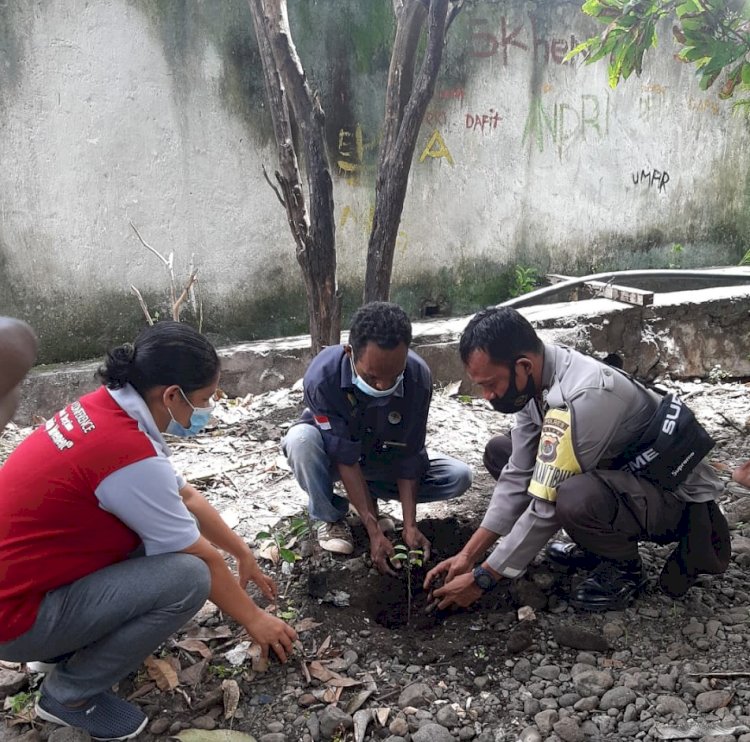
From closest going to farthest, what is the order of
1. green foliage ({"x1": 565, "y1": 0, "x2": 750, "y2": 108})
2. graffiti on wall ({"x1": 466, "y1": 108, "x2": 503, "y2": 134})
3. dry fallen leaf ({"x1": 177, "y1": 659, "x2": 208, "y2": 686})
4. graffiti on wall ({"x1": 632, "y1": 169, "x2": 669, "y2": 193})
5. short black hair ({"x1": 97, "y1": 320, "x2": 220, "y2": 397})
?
1. short black hair ({"x1": 97, "y1": 320, "x2": 220, "y2": 397})
2. dry fallen leaf ({"x1": 177, "y1": 659, "x2": 208, "y2": 686})
3. green foliage ({"x1": 565, "y1": 0, "x2": 750, "y2": 108})
4. graffiti on wall ({"x1": 466, "y1": 108, "x2": 503, "y2": 134})
5. graffiti on wall ({"x1": 632, "y1": 169, "x2": 669, "y2": 193})

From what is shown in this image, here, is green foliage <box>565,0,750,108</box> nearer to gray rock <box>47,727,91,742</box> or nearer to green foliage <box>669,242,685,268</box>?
gray rock <box>47,727,91,742</box>

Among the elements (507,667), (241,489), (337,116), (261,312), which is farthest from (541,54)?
(507,667)

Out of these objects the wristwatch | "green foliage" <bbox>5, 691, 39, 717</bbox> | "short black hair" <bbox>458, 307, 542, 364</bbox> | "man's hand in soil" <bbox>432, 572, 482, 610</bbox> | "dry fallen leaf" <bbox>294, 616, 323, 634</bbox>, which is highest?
"short black hair" <bbox>458, 307, 542, 364</bbox>

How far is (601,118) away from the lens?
692 cm

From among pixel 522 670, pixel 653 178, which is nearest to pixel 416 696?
pixel 522 670

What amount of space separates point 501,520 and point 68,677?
1.58 metres

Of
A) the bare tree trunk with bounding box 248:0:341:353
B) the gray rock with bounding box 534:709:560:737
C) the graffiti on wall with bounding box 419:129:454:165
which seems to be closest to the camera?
the gray rock with bounding box 534:709:560:737

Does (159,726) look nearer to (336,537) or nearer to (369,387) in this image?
(336,537)

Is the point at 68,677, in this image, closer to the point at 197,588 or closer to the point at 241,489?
the point at 197,588

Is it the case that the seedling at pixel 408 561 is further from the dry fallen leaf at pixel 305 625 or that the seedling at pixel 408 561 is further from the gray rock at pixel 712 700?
the gray rock at pixel 712 700

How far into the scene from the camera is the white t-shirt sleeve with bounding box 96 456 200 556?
200 centimetres

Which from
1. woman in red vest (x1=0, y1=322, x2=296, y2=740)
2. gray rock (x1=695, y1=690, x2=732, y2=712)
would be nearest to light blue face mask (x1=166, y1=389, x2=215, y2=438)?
woman in red vest (x1=0, y1=322, x2=296, y2=740)

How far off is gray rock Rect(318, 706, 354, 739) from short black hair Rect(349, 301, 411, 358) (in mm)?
1291

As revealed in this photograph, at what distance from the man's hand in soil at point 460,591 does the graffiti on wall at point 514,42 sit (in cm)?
509
